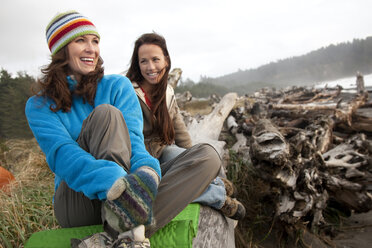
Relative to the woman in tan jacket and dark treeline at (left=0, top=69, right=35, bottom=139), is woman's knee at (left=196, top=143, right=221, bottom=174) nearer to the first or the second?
the woman in tan jacket

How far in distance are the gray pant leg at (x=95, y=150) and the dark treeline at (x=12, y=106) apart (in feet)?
27.8

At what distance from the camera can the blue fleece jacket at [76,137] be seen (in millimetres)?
1261

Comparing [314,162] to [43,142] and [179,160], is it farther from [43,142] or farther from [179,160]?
[43,142]

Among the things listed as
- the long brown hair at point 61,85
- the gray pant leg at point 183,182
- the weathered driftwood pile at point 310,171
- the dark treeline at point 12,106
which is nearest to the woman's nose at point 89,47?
the long brown hair at point 61,85

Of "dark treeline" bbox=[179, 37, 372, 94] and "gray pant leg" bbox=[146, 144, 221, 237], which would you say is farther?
"dark treeline" bbox=[179, 37, 372, 94]

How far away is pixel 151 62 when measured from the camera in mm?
2471

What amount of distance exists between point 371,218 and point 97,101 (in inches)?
142

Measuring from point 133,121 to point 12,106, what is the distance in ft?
29.8

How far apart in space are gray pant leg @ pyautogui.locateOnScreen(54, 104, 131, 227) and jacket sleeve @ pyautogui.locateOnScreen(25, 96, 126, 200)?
76mm

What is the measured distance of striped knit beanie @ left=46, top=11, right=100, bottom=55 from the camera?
1760 mm

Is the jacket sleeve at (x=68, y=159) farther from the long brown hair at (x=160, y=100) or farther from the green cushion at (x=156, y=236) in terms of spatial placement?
the long brown hair at (x=160, y=100)

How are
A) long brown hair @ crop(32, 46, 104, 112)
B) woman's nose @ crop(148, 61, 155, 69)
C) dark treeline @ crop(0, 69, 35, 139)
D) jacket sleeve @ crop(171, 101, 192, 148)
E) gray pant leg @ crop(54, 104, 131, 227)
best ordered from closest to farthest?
gray pant leg @ crop(54, 104, 131, 227)
long brown hair @ crop(32, 46, 104, 112)
woman's nose @ crop(148, 61, 155, 69)
jacket sleeve @ crop(171, 101, 192, 148)
dark treeline @ crop(0, 69, 35, 139)

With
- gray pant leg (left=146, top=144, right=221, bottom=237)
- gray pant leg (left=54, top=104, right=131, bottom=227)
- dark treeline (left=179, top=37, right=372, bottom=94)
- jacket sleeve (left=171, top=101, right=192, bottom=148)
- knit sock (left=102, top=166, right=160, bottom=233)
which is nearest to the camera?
knit sock (left=102, top=166, right=160, bottom=233)

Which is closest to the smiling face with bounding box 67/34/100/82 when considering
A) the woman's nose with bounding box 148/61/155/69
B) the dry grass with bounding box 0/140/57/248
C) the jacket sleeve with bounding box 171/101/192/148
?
the woman's nose with bounding box 148/61/155/69
